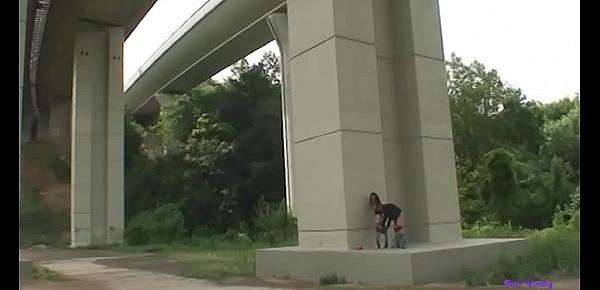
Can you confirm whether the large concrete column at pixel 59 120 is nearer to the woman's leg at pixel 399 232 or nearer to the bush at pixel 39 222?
the bush at pixel 39 222

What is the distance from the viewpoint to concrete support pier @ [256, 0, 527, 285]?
1031cm

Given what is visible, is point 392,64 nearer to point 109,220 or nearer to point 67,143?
point 109,220

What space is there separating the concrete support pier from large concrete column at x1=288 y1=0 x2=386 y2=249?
0.07 feet

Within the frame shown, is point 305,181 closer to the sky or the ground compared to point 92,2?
closer to the ground

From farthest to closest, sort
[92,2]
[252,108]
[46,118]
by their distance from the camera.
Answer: [46,118] → [252,108] → [92,2]

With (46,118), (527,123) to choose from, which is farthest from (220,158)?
(46,118)

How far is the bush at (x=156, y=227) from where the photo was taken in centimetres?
3144

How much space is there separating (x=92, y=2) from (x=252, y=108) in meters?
13.9

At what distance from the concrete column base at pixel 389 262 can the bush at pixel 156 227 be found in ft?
69.3

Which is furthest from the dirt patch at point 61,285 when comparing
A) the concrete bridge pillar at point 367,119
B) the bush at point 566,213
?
the bush at point 566,213

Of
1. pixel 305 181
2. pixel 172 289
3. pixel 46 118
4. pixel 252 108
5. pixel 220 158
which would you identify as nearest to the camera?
pixel 172 289

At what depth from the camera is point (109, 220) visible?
33250mm

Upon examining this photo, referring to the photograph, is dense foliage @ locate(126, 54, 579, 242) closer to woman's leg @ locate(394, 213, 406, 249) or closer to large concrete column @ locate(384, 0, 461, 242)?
large concrete column @ locate(384, 0, 461, 242)

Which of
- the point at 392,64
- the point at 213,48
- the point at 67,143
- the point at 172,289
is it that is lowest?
the point at 172,289
